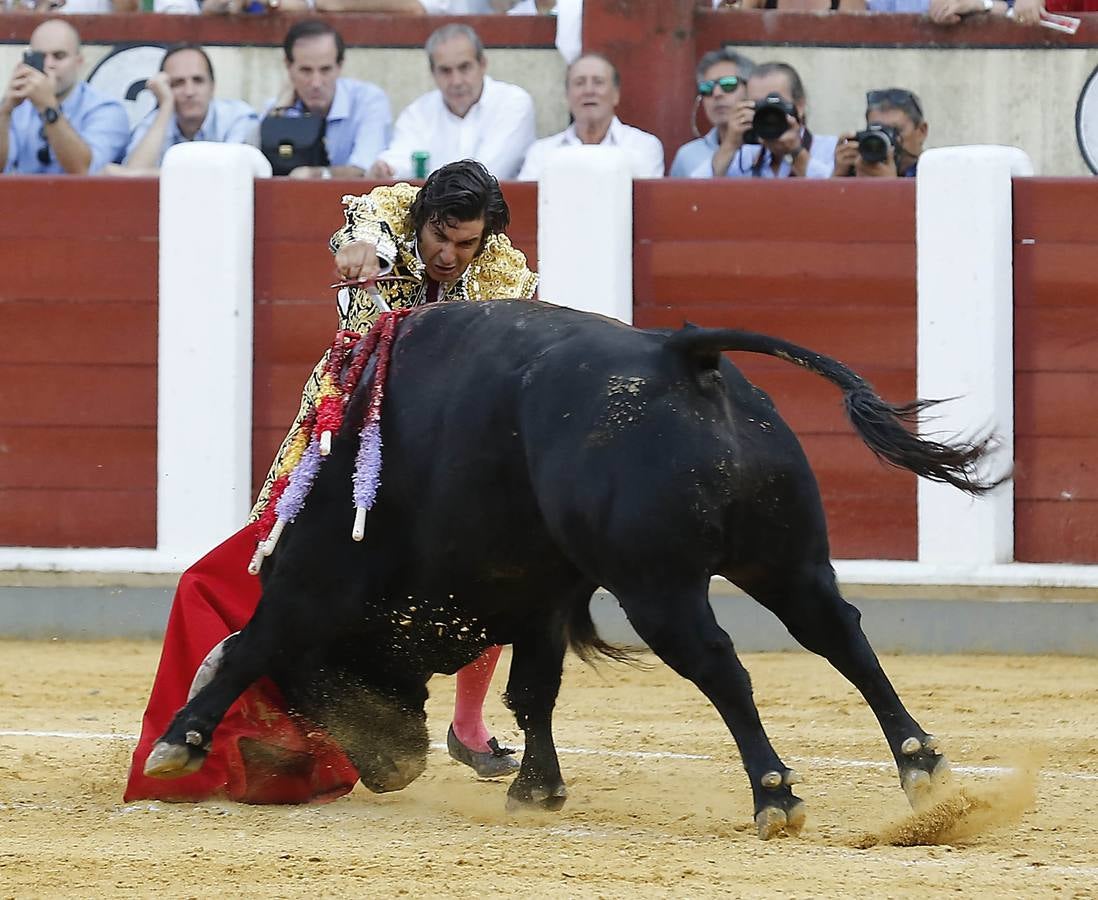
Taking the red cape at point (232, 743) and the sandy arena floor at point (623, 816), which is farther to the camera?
the red cape at point (232, 743)

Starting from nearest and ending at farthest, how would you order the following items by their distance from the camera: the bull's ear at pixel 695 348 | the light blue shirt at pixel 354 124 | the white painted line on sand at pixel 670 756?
1. the bull's ear at pixel 695 348
2. the white painted line on sand at pixel 670 756
3. the light blue shirt at pixel 354 124

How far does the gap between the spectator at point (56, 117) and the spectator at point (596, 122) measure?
5.04 feet

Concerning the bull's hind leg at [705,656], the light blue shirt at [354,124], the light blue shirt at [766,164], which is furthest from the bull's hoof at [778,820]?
the light blue shirt at [354,124]

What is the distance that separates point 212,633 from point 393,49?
4030 millimetres

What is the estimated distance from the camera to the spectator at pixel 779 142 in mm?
6332

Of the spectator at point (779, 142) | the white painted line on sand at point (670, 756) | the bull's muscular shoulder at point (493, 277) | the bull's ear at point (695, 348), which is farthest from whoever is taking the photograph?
the spectator at point (779, 142)

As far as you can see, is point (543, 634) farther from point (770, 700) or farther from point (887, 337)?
point (887, 337)

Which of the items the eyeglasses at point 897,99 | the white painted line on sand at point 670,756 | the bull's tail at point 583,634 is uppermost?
the eyeglasses at point 897,99

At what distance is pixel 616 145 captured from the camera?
668cm

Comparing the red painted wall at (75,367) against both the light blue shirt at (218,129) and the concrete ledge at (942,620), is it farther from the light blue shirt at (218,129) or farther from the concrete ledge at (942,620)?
the concrete ledge at (942,620)

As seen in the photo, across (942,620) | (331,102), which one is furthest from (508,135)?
(942,620)

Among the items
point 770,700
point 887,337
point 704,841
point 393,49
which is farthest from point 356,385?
point 393,49

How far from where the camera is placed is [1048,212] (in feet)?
20.1

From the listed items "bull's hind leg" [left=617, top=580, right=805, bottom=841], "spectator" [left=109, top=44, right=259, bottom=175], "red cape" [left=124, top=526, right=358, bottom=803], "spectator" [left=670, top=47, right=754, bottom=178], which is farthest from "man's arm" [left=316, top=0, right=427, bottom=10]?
"bull's hind leg" [left=617, top=580, right=805, bottom=841]
